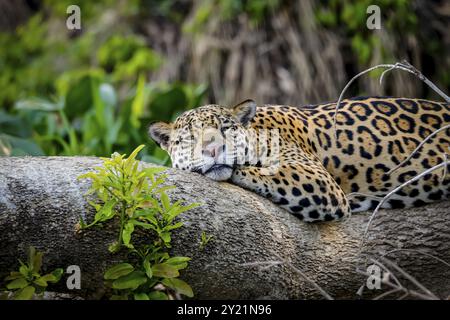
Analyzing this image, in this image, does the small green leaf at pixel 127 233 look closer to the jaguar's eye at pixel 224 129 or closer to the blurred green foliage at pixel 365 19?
the jaguar's eye at pixel 224 129

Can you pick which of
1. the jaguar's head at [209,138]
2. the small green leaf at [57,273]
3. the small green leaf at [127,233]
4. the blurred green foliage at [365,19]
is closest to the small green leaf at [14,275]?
the small green leaf at [57,273]

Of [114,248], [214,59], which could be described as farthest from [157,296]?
[214,59]

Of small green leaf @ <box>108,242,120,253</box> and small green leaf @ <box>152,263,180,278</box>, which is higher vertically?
small green leaf @ <box>108,242,120,253</box>

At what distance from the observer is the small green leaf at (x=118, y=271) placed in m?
5.91

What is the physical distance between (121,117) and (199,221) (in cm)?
636

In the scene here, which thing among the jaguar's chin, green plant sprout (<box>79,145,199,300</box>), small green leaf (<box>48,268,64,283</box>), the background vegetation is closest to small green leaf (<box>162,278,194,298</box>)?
green plant sprout (<box>79,145,199,300</box>)

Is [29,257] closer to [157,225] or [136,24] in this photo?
[157,225]

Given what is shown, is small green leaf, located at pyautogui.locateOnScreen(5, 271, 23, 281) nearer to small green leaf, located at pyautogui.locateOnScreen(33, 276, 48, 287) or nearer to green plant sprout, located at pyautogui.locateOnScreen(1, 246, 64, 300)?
green plant sprout, located at pyautogui.locateOnScreen(1, 246, 64, 300)

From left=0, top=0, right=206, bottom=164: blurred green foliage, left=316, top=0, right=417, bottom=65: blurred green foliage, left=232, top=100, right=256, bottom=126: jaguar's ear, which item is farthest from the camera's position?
left=316, top=0, right=417, bottom=65: blurred green foliage

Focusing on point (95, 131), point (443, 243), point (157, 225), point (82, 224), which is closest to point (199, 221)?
point (157, 225)

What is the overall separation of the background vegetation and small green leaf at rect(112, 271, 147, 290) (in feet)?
18.4

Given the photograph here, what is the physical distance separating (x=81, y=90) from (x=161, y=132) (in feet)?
17.5

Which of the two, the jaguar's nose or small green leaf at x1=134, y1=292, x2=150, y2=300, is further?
the jaguar's nose

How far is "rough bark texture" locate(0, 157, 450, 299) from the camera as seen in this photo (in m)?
5.96
